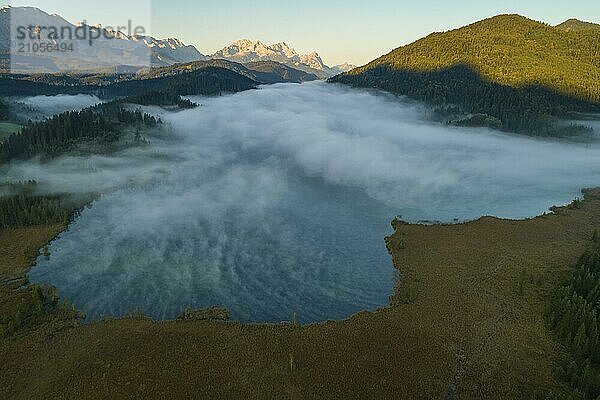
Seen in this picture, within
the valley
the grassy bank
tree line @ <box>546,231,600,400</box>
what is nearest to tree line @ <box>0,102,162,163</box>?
the valley

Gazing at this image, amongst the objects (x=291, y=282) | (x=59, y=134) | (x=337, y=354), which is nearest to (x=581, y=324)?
(x=337, y=354)

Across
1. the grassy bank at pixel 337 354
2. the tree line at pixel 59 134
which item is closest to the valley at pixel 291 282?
the grassy bank at pixel 337 354

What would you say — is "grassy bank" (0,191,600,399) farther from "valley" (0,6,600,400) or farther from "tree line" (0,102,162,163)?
"tree line" (0,102,162,163)

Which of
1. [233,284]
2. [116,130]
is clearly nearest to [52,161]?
[116,130]

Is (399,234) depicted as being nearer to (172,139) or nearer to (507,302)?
(507,302)

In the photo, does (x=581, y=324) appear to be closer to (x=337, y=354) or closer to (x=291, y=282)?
(x=337, y=354)

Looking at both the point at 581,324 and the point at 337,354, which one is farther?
the point at 581,324

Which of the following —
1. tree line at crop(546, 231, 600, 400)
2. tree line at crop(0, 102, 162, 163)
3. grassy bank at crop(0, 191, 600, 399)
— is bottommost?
grassy bank at crop(0, 191, 600, 399)

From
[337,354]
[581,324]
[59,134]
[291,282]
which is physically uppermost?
[59,134]
